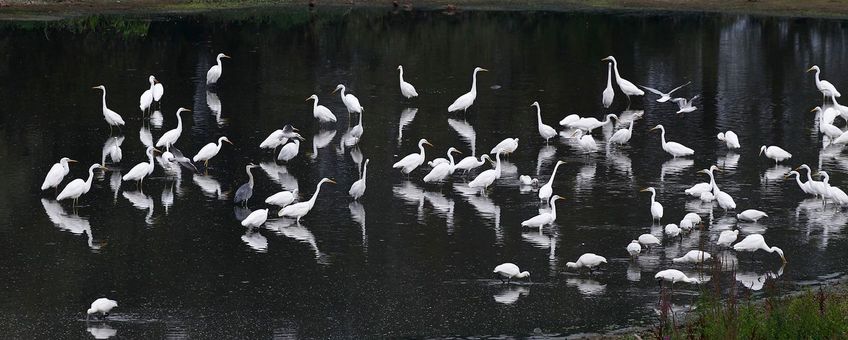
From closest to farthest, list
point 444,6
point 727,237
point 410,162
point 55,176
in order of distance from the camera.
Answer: point 727,237 → point 55,176 → point 410,162 → point 444,6

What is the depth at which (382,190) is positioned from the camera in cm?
2089

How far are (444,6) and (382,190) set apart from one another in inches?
1205

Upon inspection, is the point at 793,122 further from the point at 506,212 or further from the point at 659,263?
the point at 659,263

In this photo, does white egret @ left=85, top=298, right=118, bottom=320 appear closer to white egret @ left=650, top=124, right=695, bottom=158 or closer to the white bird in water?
white egret @ left=650, top=124, right=695, bottom=158

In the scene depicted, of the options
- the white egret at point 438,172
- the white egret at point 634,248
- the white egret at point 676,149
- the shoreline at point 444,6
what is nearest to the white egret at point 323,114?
the white egret at point 438,172

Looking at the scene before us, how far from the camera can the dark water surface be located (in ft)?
48.6

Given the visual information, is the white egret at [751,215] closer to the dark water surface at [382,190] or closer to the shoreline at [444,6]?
the dark water surface at [382,190]

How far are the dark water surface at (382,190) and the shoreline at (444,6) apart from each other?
552 centimetres

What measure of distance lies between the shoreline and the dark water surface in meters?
5.52

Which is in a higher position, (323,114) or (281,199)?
(323,114)

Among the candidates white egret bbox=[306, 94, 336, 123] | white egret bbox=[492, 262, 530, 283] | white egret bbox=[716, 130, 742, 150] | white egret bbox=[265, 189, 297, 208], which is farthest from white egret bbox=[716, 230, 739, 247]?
white egret bbox=[306, 94, 336, 123]

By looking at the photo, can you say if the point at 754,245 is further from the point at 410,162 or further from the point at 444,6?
the point at 444,6

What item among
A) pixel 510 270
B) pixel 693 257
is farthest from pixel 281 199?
pixel 693 257

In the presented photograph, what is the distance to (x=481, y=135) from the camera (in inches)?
1025
